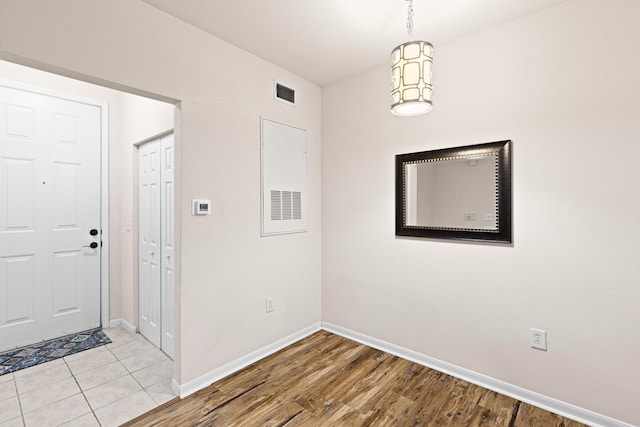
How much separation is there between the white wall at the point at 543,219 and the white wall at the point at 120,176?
8.36 feet

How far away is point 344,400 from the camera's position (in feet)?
7.04

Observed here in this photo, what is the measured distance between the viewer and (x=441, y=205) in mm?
2512

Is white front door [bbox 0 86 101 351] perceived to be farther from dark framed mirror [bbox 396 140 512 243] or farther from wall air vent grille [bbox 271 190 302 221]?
dark framed mirror [bbox 396 140 512 243]

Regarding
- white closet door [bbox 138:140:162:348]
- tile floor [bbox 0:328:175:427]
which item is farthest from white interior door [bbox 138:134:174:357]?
tile floor [bbox 0:328:175:427]

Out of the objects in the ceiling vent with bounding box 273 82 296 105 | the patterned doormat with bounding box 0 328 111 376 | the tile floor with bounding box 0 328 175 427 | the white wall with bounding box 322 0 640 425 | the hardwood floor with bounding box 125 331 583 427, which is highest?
the ceiling vent with bounding box 273 82 296 105

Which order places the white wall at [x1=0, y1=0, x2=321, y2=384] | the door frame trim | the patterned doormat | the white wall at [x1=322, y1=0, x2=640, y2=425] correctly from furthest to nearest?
the door frame trim < the patterned doormat < the white wall at [x1=322, y1=0, x2=640, y2=425] < the white wall at [x1=0, y1=0, x2=321, y2=384]

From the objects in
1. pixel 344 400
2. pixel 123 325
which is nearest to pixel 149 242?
pixel 123 325

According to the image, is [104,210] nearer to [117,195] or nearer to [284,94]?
[117,195]

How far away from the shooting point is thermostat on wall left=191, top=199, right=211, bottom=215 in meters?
2.25

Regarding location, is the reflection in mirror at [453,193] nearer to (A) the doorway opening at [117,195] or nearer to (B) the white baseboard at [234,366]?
(B) the white baseboard at [234,366]

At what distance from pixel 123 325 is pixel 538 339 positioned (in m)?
3.89

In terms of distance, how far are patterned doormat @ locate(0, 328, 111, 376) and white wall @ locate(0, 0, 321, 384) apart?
141cm

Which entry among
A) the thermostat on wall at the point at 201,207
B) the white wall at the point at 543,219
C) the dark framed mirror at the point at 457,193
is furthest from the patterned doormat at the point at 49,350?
the dark framed mirror at the point at 457,193

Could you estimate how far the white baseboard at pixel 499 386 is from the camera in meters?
1.89
